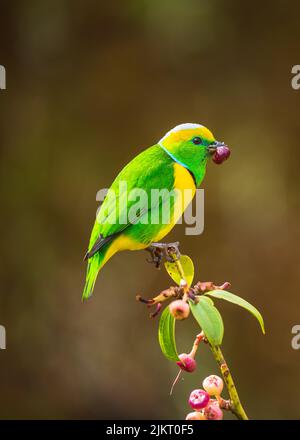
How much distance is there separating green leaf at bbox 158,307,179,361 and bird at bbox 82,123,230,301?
0.40 m

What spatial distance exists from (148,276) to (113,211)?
1.85 meters

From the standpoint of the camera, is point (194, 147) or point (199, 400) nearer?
point (199, 400)

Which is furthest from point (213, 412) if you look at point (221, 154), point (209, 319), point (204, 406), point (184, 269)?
point (221, 154)

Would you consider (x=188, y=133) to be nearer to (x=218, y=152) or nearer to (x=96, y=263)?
(x=218, y=152)

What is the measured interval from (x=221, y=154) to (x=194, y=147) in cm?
9

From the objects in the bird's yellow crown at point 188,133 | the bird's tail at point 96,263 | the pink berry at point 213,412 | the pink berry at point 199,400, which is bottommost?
the pink berry at point 213,412

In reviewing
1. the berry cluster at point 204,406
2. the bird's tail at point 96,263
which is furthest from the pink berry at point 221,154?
the berry cluster at point 204,406

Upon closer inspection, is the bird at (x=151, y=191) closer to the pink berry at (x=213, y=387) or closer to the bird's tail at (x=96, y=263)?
the bird's tail at (x=96, y=263)

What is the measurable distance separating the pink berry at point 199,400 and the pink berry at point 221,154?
0.71 metres

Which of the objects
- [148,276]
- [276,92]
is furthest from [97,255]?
[276,92]

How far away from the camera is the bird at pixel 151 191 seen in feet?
5.02

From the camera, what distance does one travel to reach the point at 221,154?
63.0 inches

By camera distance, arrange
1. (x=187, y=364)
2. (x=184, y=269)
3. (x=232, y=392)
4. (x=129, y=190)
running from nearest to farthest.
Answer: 1. (x=232, y=392)
2. (x=187, y=364)
3. (x=184, y=269)
4. (x=129, y=190)
